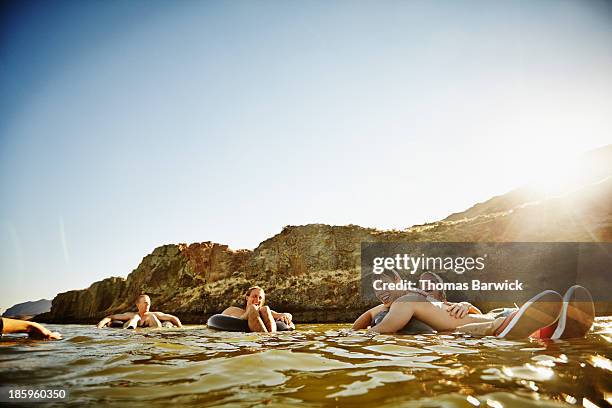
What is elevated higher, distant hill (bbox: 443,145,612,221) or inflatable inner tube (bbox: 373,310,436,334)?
distant hill (bbox: 443,145,612,221)

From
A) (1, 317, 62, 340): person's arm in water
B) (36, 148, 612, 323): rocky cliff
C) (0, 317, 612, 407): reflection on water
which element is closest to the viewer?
(0, 317, 612, 407): reflection on water

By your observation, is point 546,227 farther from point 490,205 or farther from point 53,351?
point 490,205

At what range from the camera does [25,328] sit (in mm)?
5488

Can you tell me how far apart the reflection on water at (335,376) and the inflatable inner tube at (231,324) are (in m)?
3.89

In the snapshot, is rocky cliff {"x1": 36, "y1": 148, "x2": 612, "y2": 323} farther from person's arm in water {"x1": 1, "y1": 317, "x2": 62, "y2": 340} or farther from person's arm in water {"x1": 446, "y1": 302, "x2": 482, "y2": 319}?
person's arm in water {"x1": 1, "y1": 317, "x2": 62, "y2": 340}

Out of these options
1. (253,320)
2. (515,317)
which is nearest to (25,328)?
(253,320)

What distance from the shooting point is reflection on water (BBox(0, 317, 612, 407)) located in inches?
82.7

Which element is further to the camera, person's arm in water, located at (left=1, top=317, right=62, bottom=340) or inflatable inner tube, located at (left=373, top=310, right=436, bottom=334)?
inflatable inner tube, located at (left=373, top=310, right=436, bottom=334)

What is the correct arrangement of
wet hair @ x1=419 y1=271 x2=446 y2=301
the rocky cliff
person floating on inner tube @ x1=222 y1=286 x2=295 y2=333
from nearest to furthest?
wet hair @ x1=419 y1=271 x2=446 y2=301 < person floating on inner tube @ x1=222 y1=286 x2=295 y2=333 < the rocky cliff

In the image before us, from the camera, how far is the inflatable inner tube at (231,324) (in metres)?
7.96

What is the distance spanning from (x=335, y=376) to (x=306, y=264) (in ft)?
103

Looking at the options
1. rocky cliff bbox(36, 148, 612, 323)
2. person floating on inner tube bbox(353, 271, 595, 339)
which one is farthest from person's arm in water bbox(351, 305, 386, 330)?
rocky cliff bbox(36, 148, 612, 323)

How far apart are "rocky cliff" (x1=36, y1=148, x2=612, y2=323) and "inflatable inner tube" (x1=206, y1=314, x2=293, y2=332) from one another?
50.7ft

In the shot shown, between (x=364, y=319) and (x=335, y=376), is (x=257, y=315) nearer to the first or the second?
(x=364, y=319)
